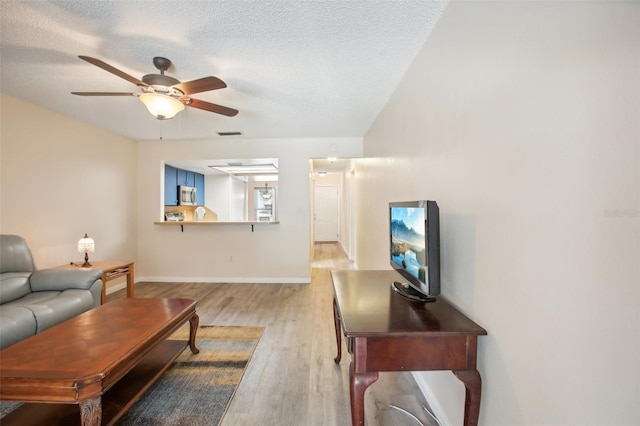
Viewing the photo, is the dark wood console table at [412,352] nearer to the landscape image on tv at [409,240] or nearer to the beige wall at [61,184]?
the landscape image on tv at [409,240]

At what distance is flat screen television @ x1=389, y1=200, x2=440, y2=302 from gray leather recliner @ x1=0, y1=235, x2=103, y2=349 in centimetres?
258

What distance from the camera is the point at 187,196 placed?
5.57 metres

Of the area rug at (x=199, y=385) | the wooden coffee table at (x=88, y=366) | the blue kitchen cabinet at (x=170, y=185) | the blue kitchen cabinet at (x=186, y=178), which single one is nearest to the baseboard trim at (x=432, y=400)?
the area rug at (x=199, y=385)

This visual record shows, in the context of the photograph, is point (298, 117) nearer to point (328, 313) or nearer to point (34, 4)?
point (34, 4)

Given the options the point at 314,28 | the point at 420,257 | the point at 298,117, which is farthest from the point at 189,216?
the point at 420,257

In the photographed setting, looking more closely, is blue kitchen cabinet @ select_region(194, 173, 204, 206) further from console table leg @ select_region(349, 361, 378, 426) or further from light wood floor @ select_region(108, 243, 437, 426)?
console table leg @ select_region(349, 361, 378, 426)

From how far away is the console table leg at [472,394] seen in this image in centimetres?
104

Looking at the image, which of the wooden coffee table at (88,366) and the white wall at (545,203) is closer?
the white wall at (545,203)

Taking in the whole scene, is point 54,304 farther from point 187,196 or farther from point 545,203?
point 187,196

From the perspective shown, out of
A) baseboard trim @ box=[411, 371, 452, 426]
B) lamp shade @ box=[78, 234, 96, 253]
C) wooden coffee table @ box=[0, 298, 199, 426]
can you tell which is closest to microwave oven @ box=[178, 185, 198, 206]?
lamp shade @ box=[78, 234, 96, 253]

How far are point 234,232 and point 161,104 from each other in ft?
8.53

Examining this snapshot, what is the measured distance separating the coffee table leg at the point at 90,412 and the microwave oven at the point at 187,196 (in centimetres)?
476

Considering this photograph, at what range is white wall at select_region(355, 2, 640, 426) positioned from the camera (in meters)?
0.60

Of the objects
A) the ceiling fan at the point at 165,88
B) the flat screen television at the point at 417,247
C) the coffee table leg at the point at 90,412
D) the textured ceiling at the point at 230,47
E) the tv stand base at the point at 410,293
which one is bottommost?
the coffee table leg at the point at 90,412
